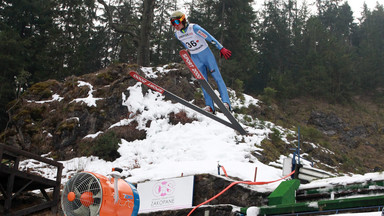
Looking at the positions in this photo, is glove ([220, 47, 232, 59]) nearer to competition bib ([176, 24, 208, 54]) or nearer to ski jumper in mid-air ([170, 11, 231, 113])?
ski jumper in mid-air ([170, 11, 231, 113])

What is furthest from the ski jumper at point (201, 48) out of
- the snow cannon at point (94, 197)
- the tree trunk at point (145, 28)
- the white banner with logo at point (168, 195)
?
the tree trunk at point (145, 28)

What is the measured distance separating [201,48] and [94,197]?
4.79 m

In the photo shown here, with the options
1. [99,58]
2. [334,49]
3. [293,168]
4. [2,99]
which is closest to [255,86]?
[334,49]

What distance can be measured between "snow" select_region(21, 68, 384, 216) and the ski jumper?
7.06 feet

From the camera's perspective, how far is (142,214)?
27.9ft

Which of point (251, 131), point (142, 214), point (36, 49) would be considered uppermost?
point (36, 49)

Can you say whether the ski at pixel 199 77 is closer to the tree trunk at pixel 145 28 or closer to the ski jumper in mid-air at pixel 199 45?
the ski jumper in mid-air at pixel 199 45

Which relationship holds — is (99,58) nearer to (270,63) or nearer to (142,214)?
(270,63)

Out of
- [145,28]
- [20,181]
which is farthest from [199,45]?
[145,28]

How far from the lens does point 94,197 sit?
173 inches

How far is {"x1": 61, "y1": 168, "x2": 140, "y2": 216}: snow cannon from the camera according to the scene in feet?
14.2

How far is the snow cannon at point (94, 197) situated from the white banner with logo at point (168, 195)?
12.0 ft

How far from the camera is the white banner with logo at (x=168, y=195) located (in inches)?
323

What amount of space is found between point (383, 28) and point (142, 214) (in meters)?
48.4
